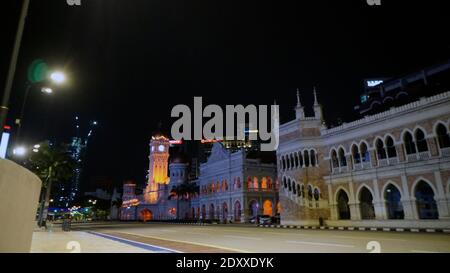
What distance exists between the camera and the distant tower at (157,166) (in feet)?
310

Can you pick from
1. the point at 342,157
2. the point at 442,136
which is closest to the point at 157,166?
the point at 342,157

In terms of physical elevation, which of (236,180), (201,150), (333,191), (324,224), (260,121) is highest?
(201,150)

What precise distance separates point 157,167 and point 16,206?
96123mm

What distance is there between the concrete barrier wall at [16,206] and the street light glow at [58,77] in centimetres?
340

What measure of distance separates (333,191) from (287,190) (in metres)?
5.86

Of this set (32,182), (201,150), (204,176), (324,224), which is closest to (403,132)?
(324,224)

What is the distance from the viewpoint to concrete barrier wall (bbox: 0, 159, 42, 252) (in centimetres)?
521

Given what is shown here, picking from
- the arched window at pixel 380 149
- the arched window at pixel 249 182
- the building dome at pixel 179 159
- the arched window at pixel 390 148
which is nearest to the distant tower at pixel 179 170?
the building dome at pixel 179 159

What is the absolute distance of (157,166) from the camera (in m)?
99.9

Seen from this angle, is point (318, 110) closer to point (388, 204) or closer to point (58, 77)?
point (388, 204)

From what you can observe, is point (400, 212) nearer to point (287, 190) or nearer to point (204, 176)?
point (287, 190)

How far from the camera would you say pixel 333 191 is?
30.8m

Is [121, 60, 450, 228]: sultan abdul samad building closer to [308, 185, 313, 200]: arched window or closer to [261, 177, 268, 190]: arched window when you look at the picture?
[308, 185, 313, 200]: arched window

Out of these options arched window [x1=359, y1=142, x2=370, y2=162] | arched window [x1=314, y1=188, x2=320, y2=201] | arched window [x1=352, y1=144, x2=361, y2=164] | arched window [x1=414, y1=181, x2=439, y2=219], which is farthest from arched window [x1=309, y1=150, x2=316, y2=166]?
arched window [x1=414, y1=181, x2=439, y2=219]
